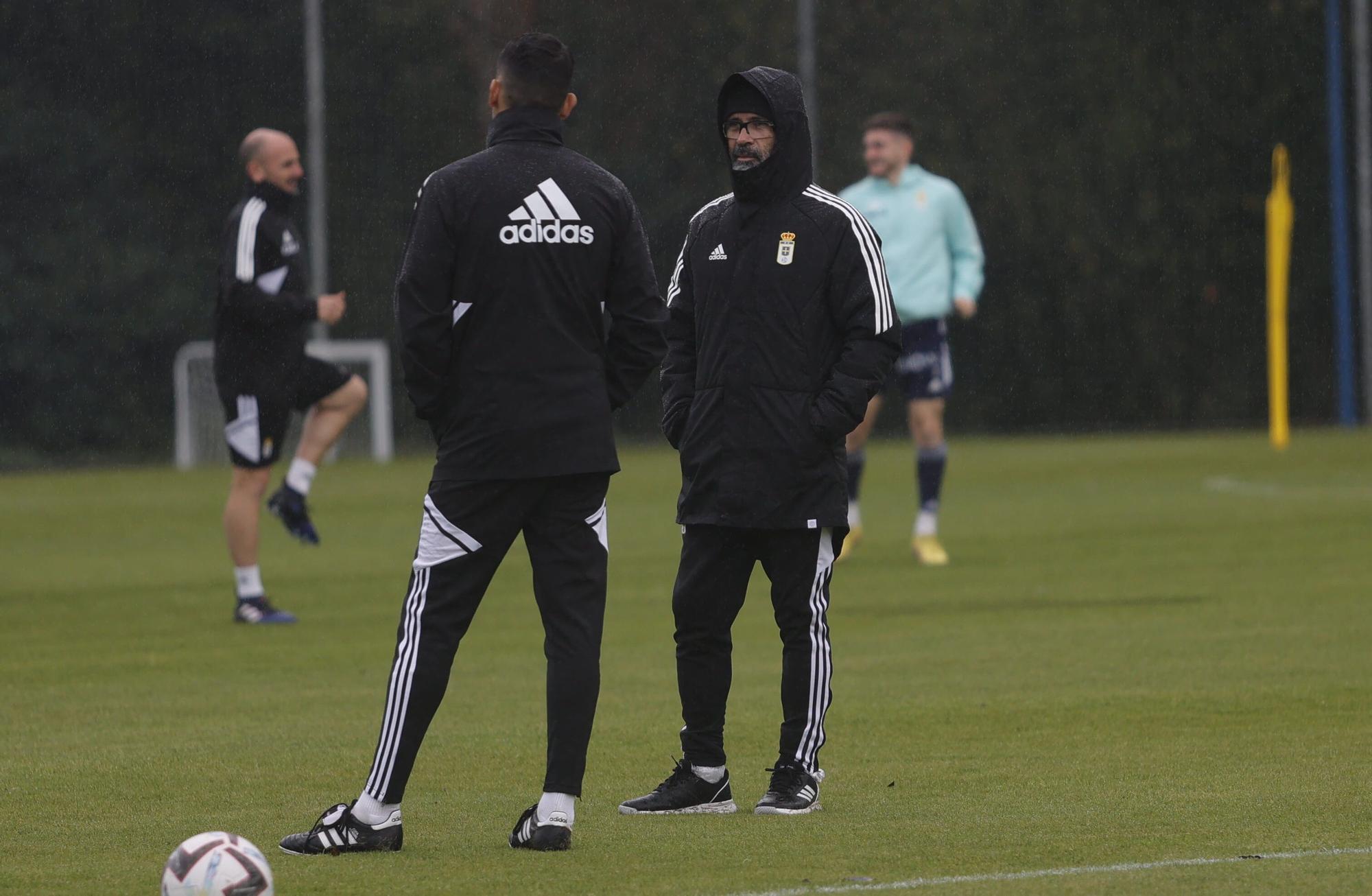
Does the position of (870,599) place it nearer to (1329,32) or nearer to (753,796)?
(753,796)

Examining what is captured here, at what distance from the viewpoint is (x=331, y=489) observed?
787 inches

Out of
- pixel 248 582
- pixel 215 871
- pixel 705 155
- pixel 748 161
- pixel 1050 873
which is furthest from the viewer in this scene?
pixel 705 155

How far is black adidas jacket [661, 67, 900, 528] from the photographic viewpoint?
5980mm

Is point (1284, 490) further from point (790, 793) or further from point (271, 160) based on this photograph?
point (790, 793)

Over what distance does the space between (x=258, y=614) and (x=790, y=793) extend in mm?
5242

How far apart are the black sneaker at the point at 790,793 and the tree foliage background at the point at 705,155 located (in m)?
18.4

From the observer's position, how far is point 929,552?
42.3 feet

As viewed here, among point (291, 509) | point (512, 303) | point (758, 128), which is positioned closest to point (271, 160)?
point (291, 509)

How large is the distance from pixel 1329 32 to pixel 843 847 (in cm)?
2325

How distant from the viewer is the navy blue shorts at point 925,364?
12.7 metres

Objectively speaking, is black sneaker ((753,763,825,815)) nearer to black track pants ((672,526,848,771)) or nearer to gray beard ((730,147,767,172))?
black track pants ((672,526,848,771))

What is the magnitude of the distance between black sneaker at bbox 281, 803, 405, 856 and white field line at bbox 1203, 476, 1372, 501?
41.1ft

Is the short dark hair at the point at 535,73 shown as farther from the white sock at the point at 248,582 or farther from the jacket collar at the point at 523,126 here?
the white sock at the point at 248,582

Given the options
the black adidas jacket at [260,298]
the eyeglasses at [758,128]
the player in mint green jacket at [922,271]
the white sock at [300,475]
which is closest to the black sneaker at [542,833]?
the eyeglasses at [758,128]
